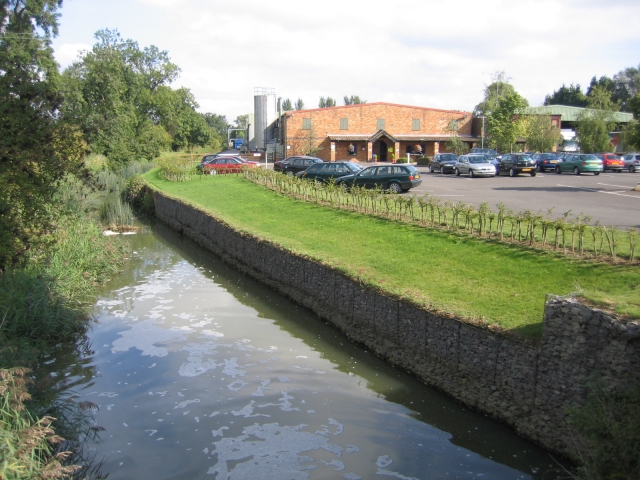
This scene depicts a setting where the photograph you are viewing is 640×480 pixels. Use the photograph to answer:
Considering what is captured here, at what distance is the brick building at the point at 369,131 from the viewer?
6294 centimetres

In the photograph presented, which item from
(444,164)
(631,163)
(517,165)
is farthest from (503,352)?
(631,163)

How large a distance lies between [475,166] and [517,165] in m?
2.69

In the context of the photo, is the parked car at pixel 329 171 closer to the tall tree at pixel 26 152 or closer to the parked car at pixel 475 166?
the parked car at pixel 475 166

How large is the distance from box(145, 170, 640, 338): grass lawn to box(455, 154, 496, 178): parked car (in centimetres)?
2058

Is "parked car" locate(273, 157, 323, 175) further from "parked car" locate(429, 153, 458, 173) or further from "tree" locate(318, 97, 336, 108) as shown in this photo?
"tree" locate(318, 97, 336, 108)

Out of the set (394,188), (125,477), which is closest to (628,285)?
(125,477)

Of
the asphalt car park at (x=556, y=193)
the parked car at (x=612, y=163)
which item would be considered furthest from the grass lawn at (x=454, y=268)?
the parked car at (x=612, y=163)

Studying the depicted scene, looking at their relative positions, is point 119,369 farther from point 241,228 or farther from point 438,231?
point 241,228

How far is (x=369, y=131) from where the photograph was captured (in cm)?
6506

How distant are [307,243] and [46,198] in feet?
22.4

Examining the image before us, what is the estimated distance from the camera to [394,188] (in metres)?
27.7

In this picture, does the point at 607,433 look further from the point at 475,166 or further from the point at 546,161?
the point at 546,161

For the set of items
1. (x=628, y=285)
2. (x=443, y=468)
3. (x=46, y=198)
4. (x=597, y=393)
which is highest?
(x=46, y=198)

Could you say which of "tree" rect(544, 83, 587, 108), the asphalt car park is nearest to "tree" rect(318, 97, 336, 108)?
"tree" rect(544, 83, 587, 108)
